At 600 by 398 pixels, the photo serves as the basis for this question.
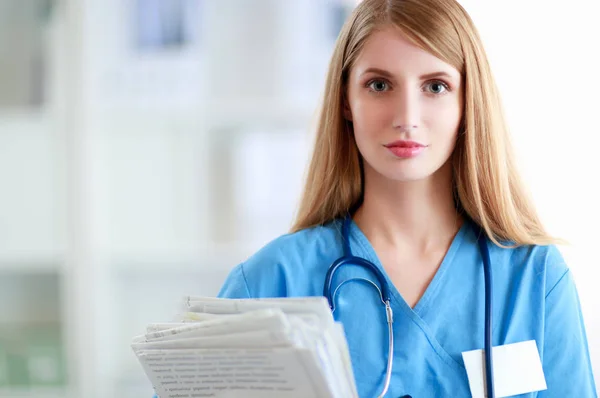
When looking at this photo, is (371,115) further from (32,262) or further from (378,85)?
(32,262)

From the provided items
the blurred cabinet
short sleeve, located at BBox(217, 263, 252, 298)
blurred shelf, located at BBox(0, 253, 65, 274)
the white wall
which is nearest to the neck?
short sleeve, located at BBox(217, 263, 252, 298)

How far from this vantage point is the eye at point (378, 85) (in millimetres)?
1175

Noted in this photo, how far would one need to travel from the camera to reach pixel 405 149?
1.15 meters

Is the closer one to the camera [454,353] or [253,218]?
[454,353]

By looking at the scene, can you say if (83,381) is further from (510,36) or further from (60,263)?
(510,36)


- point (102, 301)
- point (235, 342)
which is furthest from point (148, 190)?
point (235, 342)

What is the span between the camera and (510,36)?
2021 mm

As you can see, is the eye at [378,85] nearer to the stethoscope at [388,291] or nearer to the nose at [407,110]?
the nose at [407,110]

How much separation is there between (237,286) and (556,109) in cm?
113

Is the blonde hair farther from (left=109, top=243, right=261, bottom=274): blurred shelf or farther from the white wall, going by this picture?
(left=109, top=243, right=261, bottom=274): blurred shelf

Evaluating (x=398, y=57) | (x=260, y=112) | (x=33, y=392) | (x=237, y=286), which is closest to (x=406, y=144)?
(x=398, y=57)

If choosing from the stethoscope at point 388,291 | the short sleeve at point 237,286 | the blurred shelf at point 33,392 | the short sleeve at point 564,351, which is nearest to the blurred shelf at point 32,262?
the blurred shelf at point 33,392

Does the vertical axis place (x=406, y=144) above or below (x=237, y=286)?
above

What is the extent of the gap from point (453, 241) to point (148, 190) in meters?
1.36
